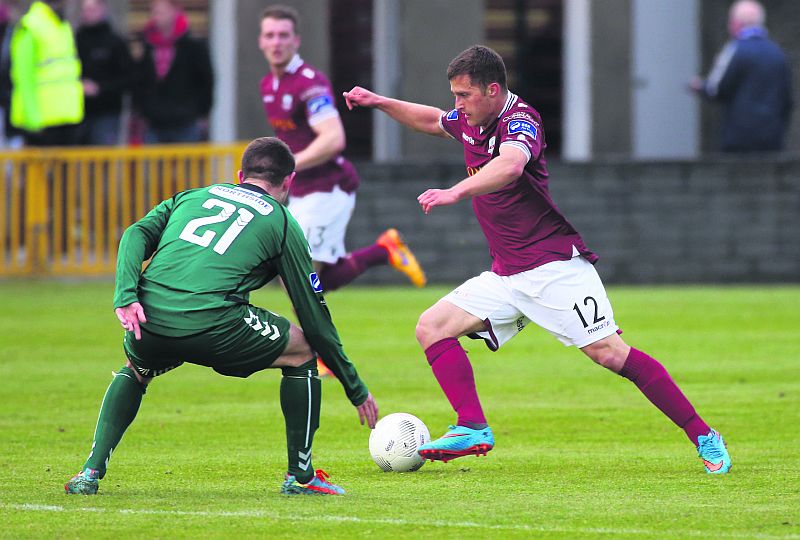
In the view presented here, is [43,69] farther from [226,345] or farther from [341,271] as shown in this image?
[226,345]

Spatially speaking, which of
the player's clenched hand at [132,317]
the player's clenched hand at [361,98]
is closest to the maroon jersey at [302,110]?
the player's clenched hand at [361,98]

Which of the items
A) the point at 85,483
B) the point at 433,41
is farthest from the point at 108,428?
the point at 433,41

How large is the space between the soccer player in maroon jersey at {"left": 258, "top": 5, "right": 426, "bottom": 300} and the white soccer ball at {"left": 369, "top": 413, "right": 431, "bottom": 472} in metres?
3.90

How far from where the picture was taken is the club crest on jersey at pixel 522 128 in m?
7.29

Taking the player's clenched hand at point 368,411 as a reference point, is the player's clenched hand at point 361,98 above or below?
above

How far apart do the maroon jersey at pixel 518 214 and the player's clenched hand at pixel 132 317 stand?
1.96 metres

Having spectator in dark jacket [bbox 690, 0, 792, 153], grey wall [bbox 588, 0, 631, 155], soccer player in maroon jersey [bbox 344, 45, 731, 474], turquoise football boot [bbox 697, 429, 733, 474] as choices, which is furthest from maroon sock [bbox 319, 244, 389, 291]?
grey wall [bbox 588, 0, 631, 155]

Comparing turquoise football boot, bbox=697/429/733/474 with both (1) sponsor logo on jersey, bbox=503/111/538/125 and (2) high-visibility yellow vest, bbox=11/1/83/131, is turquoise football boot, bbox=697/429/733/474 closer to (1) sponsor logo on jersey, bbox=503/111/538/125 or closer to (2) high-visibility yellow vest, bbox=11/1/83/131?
(1) sponsor logo on jersey, bbox=503/111/538/125

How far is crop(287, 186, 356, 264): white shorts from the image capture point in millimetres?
11523

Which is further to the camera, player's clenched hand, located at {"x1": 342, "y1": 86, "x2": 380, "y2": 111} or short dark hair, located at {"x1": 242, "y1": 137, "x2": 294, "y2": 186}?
player's clenched hand, located at {"x1": 342, "y1": 86, "x2": 380, "y2": 111}

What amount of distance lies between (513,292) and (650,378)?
76cm

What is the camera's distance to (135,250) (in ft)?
21.1

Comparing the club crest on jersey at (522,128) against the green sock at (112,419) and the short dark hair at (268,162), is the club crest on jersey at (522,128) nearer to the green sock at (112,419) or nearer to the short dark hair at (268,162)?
the short dark hair at (268,162)

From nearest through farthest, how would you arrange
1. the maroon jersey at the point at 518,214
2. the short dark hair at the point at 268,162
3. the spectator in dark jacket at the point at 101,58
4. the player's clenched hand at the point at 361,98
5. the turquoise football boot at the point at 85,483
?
1. the turquoise football boot at the point at 85,483
2. the short dark hair at the point at 268,162
3. the maroon jersey at the point at 518,214
4. the player's clenched hand at the point at 361,98
5. the spectator in dark jacket at the point at 101,58
